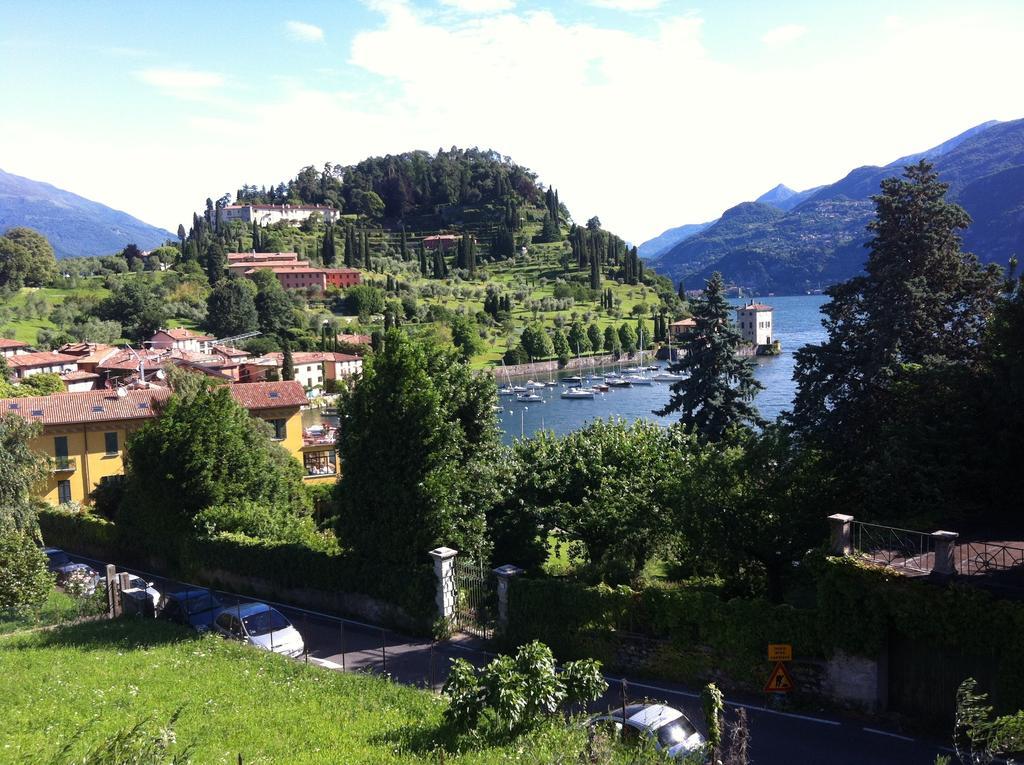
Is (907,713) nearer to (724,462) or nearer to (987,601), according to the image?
(987,601)

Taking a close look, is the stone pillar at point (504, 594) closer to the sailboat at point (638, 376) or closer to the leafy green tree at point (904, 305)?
the leafy green tree at point (904, 305)

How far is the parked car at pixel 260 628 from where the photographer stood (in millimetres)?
15477

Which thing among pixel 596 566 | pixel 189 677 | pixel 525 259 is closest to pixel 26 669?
Answer: pixel 189 677

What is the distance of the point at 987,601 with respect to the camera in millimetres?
10875

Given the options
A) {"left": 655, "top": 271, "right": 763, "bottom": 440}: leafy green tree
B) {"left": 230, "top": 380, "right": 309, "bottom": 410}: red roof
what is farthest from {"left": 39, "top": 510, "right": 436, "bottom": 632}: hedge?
{"left": 655, "top": 271, "right": 763, "bottom": 440}: leafy green tree

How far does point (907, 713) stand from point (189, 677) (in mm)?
11011

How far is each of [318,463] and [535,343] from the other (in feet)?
231

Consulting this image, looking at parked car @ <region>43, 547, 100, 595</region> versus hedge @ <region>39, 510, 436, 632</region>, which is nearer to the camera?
hedge @ <region>39, 510, 436, 632</region>

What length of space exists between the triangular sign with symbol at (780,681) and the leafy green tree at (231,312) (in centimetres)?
9966

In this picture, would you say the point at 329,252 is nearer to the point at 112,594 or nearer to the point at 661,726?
the point at 112,594

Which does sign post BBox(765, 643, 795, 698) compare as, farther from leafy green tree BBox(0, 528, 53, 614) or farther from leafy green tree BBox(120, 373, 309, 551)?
leafy green tree BBox(0, 528, 53, 614)

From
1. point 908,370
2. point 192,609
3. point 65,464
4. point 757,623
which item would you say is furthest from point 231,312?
point 757,623

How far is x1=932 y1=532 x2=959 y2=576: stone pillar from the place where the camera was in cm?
1138

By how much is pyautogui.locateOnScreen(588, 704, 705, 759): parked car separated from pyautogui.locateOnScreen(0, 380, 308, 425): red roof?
27684 millimetres
